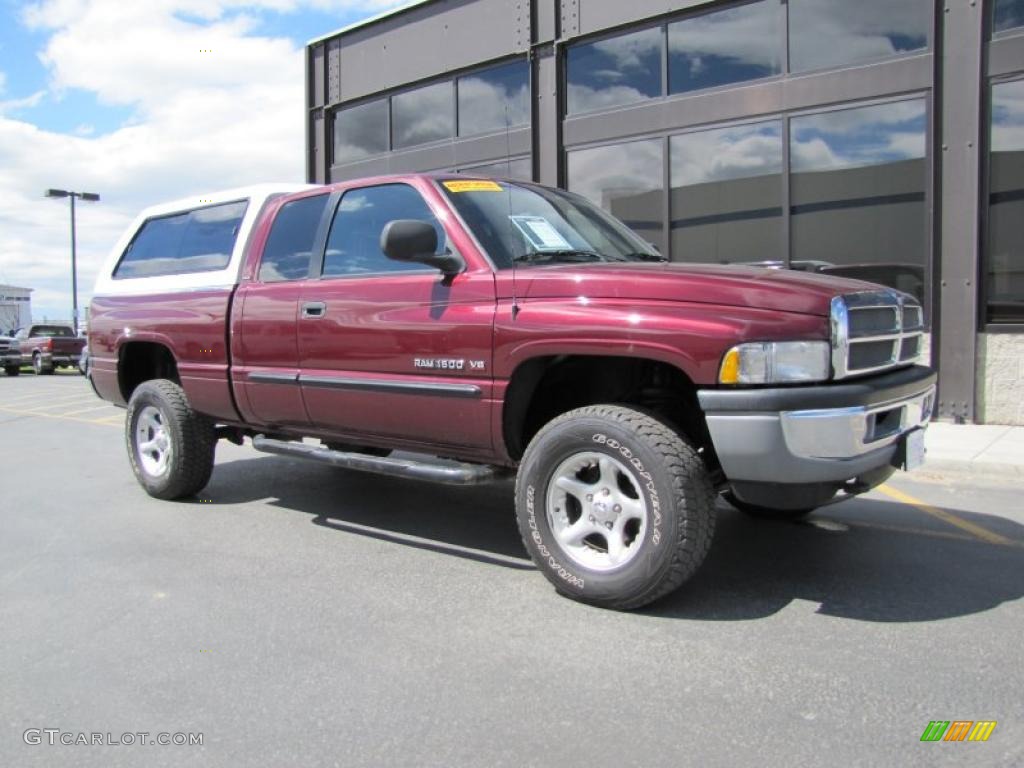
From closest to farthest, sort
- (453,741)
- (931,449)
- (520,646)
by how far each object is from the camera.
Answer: (453,741) < (520,646) < (931,449)

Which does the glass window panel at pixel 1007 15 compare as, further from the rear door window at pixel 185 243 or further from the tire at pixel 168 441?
the tire at pixel 168 441

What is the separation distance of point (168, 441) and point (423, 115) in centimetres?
1019

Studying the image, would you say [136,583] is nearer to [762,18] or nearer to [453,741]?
[453,741]

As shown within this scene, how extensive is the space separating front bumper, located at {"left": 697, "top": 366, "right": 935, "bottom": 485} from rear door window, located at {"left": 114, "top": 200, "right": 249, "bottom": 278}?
358cm

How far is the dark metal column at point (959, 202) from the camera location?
923cm

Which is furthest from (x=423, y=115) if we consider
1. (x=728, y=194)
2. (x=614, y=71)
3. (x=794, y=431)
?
(x=794, y=431)

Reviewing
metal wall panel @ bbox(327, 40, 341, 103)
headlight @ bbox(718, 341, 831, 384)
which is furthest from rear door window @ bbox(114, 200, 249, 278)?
metal wall panel @ bbox(327, 40, 341, 103)

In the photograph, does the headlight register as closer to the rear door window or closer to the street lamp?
the rear door window

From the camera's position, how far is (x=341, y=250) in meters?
4.70

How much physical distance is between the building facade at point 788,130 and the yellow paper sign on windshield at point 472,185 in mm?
3403

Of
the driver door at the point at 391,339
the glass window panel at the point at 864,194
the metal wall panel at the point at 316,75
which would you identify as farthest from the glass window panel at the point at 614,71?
the driver door at the point at 391,339

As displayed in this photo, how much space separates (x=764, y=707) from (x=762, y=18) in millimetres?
10007

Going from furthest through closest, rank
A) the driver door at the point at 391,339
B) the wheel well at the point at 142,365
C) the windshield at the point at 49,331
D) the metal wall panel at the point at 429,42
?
1. the windshield at the point at 49,331
2. the metal wall panel at the point at 429,42
3. the wheel well at the point at 142,365
4. the driver door at the point at 391,339

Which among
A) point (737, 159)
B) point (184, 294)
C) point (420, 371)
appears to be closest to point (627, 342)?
point (420, 371)
